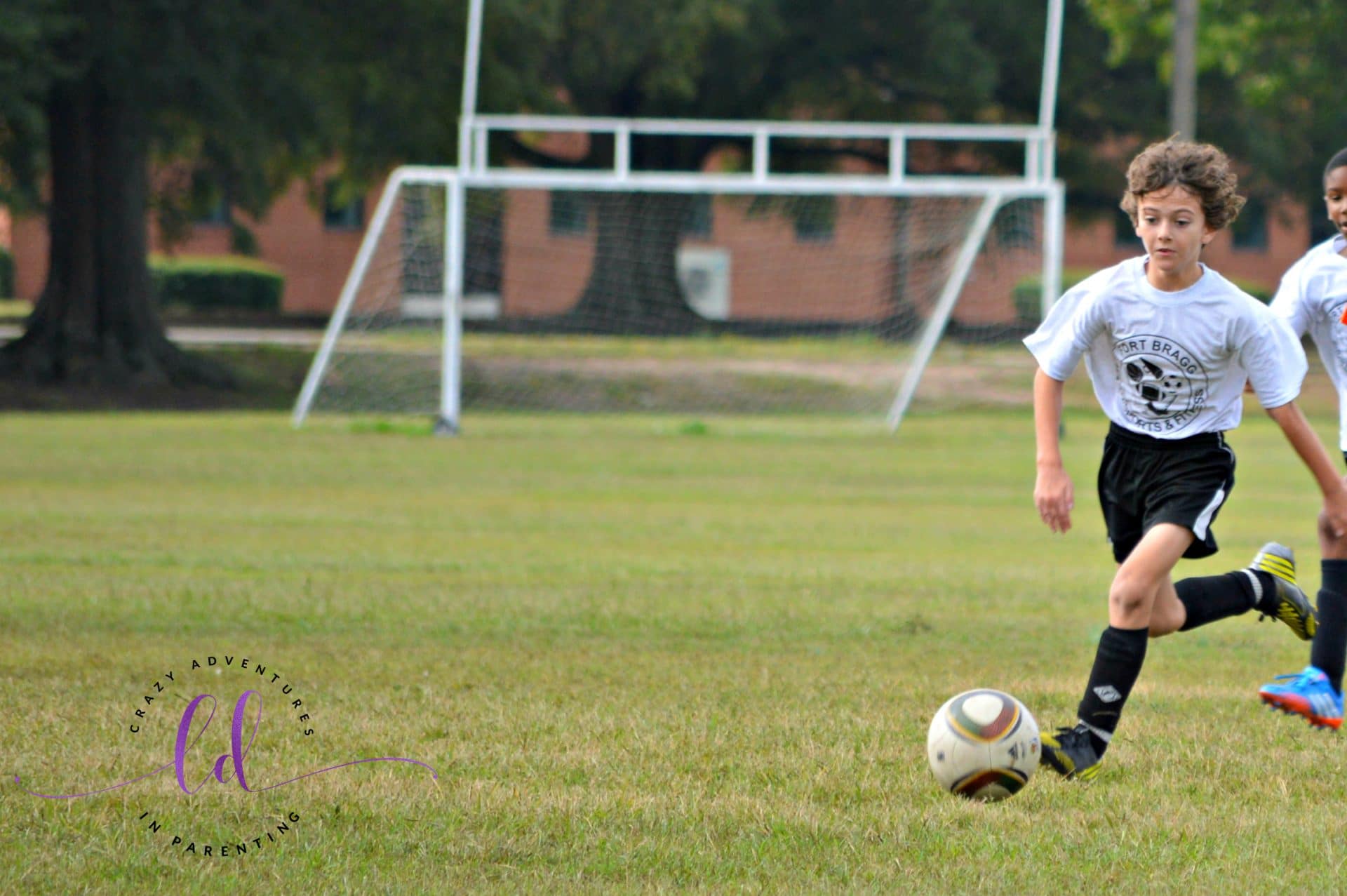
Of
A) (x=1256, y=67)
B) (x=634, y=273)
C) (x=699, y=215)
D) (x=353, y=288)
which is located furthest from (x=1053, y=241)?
(x=699, y=215)

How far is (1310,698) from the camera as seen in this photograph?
532 centimetres

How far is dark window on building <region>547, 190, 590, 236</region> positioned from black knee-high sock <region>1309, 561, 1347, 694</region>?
67.4 ft

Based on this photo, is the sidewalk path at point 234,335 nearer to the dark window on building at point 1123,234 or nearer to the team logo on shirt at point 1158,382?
the dark window on building at point 1123,234

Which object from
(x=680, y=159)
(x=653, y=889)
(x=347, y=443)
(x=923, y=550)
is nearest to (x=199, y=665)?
(x=653, y=889)

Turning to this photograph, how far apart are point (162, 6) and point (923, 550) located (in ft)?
52.7

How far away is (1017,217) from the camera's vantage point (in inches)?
920

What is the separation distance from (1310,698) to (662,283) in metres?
23.9

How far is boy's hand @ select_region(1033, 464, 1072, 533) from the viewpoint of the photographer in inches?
182

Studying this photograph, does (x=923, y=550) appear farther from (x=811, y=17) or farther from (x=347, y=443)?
(x=811, y=17)

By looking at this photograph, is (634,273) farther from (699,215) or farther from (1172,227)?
(1172,227)

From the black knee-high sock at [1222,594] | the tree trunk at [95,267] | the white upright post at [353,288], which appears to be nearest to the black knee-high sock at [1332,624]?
the black knee-high sock at [1222,594]

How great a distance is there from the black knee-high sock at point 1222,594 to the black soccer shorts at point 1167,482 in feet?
1.17

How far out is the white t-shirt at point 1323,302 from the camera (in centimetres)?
540

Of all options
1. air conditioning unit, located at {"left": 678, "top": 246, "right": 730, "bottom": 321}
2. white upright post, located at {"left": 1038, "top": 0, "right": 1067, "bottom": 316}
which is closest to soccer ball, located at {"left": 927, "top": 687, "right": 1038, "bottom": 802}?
white upright post, located at {"left": 1038, "top": 0, "right": 1067, "bottom": 316}
